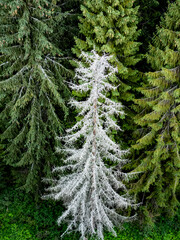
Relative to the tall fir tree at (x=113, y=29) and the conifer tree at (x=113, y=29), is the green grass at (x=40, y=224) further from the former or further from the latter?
the conifer tree at (x=113, y=29)

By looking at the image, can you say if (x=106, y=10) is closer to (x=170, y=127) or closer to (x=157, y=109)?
(x=157, y=109)

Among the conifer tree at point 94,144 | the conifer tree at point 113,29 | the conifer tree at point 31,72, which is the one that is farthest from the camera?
the conifer tree at point 31,72

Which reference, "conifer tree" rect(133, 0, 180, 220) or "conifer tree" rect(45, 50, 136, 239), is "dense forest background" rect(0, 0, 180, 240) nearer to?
"conifer tree" rect(133, 0, 180, 220)

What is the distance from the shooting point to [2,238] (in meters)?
9.57

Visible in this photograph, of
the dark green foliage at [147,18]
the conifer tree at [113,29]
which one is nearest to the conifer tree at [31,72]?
the conifer tree at [113,29]

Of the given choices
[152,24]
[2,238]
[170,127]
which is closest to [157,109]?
[170,127]

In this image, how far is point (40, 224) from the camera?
10242 mm

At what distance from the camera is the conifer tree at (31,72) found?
7226 millimetres

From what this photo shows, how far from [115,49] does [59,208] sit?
9.02 meters

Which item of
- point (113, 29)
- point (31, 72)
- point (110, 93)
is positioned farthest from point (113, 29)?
point (31, 72)

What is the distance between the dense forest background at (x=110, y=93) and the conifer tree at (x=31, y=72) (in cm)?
4

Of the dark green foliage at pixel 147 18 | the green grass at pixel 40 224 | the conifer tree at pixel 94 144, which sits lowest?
the green grass at pixel 40 224

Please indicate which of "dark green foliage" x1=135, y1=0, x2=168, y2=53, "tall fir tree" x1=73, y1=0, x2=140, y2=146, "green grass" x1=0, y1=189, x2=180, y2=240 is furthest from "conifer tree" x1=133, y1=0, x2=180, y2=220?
"green grass" x1=0, y1=189, x2=180, y2=240

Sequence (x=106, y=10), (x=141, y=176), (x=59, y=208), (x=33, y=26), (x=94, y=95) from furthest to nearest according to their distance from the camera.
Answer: (x=59, y=208)
(x=141, y=176)
(x=33, y=26)
(x=106, y=10)
(x=94, y=95)
